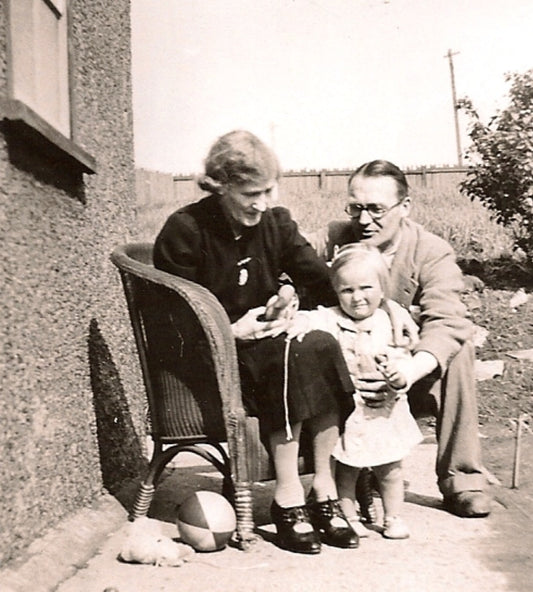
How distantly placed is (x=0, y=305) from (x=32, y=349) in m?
0.31

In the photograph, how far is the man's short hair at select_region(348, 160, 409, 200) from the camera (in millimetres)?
3779

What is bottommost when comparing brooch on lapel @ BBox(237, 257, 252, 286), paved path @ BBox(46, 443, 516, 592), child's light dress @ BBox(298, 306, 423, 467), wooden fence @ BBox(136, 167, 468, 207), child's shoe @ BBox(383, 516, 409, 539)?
paved path @ BBox(46, 443, 516, 592)

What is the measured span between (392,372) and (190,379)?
2.31 ft

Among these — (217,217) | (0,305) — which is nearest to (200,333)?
(217,217)

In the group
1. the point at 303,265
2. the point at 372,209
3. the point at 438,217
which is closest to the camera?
the point at 303,265

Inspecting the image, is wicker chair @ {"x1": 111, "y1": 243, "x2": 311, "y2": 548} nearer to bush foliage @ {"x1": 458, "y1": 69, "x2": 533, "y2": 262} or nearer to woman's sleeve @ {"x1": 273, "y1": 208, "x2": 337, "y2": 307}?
woman's sleeve @ {"x1": 273, "y1": 208, "x2": 337, "y2": 307}

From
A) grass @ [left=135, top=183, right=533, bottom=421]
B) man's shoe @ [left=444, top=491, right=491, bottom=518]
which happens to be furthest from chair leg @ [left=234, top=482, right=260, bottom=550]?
grass @ [left=135, top=183, right=533, bottom=421]

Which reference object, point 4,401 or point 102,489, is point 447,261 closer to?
point 102,489

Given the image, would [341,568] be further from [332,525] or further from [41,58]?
[41,58]

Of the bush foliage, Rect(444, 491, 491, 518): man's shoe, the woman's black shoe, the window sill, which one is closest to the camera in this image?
the window sill

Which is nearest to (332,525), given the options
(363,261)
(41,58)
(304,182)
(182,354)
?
(182,354)

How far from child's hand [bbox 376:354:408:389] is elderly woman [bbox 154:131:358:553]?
15cm

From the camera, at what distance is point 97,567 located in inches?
118

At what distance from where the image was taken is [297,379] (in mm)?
3193
